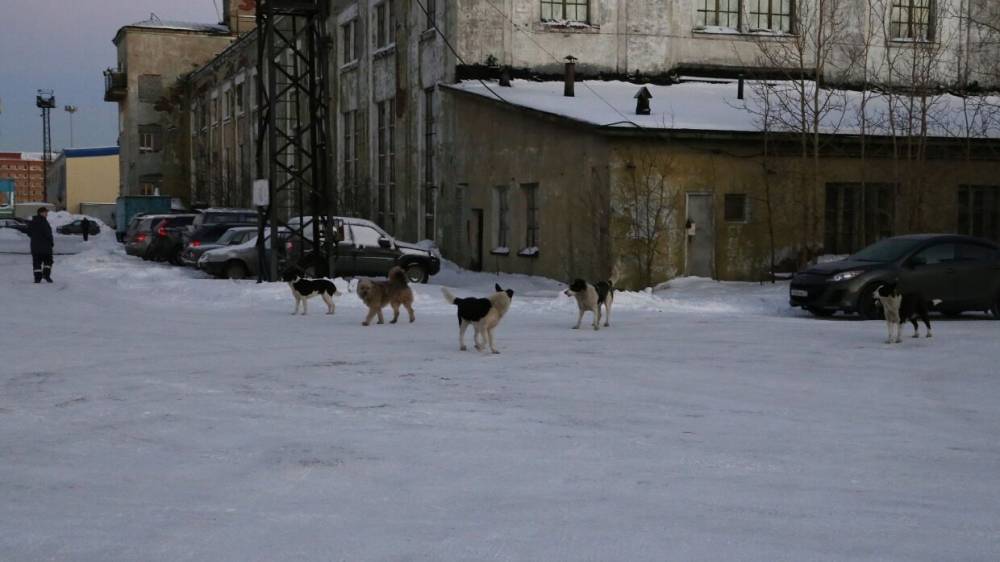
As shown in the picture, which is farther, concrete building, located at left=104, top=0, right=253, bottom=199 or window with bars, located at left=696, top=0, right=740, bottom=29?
concrete building, located at left=104, top=0, right=253, bottom=199

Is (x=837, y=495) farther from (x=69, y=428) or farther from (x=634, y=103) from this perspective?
(x=634, y=103)

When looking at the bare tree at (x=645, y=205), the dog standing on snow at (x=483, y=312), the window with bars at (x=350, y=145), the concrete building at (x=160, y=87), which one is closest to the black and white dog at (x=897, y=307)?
the dog standing on snow at (x=483, y=312)

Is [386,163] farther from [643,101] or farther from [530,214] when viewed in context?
[643,101]

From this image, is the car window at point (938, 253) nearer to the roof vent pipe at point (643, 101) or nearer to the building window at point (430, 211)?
the roof vent pipe at point (643, 101)

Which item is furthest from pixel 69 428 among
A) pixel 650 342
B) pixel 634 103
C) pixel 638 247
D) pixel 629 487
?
pixel 634 103

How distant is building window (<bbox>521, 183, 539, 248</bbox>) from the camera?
29.4 metres

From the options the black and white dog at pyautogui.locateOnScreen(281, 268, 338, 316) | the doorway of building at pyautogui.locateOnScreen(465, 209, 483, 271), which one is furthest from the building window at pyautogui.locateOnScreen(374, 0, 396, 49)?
the black and white dog at pyautogui.locateOnScreen(281, 268, 338, 316)

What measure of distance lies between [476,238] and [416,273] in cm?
377

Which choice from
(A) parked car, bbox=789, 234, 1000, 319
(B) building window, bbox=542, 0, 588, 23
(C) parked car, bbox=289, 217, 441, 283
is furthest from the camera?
(B) building window, bbox=542, 0, 588, 23

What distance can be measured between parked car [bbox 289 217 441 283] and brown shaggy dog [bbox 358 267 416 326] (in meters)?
→ 10.3

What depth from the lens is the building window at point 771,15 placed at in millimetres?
34812

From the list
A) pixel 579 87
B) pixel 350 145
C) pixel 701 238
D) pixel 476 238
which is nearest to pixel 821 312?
pixel 701 238

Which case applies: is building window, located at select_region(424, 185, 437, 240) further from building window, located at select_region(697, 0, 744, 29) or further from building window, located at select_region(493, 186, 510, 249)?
building window, located at select_region(697, 0, 744, 29)

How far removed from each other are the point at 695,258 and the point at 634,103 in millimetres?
5038
